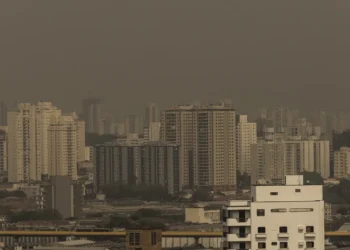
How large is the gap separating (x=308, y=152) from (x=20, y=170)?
491cm

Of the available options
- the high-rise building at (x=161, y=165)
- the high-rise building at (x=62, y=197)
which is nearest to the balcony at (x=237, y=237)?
the high-rise building at (x=62, y=197)

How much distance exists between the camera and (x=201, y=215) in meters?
25.1

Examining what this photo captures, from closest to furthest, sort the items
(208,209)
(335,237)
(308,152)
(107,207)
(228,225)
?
(228,225), (335,237), (208,209), (107,207), (308,152)

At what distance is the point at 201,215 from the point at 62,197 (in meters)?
3.73

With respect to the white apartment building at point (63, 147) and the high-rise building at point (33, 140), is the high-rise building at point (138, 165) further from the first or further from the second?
the high-rise building at point (33, 140)

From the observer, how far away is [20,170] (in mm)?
31672

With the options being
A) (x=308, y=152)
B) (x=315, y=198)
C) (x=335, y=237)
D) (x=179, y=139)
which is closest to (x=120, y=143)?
(x=179, y=139)

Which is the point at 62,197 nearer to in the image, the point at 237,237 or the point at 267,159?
the point at 267,159

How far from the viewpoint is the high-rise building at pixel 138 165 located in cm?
3111

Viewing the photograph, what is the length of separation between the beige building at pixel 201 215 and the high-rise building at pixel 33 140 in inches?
228

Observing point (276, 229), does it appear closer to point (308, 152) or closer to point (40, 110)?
point (308, 152)

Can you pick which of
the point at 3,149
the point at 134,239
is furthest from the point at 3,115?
the point at 134,239

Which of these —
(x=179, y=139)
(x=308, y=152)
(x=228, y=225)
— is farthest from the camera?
A: (x=179, y=139)

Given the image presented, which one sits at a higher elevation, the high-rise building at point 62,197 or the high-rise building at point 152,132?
the high-rise building at point 152,132
